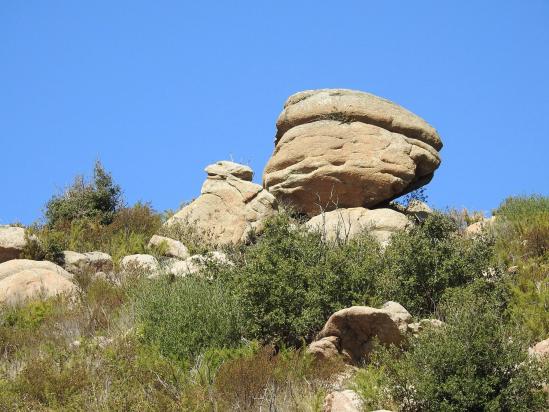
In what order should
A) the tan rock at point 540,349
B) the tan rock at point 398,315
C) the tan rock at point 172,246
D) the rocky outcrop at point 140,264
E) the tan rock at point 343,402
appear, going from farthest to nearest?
the tan rock at point 172,246
the rocky outcrop at point 140,264
the tan rock at point 398,315
the tan rock at point 540,349
the tan rock at point 343,402

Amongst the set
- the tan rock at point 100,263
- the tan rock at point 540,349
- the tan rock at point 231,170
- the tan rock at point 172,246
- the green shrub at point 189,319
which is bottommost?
the tan rock at point 540,349

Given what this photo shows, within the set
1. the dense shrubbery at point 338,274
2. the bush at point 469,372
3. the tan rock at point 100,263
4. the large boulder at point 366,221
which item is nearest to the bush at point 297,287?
the dense shrubbery at point 338,274

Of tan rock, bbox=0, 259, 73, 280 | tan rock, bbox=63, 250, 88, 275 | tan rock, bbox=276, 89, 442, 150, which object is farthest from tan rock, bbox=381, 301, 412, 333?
tan rock, bbox=276, 89, 442, 150

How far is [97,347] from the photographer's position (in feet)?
49.6

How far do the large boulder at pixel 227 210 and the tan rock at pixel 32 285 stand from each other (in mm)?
5476

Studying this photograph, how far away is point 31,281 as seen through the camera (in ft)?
68.0

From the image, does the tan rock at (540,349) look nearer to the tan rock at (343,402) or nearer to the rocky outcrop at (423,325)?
the rocky outcrop at (423,325)

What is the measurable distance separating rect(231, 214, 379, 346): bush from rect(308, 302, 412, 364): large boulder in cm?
85

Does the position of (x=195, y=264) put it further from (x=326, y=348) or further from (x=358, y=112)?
(x=358, y=112)

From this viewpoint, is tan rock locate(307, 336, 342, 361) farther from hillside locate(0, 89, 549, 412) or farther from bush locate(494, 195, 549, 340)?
bush locate(494, 195, 549, 340)

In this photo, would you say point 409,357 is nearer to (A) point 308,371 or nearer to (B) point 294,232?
(A) point 308,371

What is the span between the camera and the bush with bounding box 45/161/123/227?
2819 centimetres

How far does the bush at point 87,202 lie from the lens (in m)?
28.2

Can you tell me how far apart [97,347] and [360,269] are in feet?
14.8
